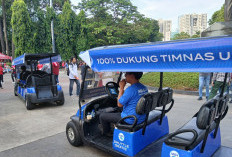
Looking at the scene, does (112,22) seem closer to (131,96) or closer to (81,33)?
(81,33)

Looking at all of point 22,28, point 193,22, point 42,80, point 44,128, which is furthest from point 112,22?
point 193,22

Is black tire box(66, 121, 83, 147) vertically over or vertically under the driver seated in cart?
under

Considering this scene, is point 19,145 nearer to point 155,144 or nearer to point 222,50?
point 155,144

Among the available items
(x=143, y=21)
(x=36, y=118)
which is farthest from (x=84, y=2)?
(x=36, y=118)

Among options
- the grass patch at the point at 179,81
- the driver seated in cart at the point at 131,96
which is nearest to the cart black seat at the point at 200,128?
the driver seated in cart at the point at 131,96

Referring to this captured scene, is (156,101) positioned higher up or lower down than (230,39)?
lower down

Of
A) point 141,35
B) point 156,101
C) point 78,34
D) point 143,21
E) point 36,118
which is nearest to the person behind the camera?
point 156,101

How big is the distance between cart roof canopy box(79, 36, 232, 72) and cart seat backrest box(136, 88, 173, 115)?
524mm

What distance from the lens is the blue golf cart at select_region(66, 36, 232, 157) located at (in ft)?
6.51

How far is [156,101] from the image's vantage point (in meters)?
3.06

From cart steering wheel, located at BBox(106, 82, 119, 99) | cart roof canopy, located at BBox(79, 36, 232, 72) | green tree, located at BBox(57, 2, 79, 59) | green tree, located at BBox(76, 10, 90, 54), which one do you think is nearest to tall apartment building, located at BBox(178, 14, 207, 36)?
green tree, located at BBox(76, 10, 90, 54)

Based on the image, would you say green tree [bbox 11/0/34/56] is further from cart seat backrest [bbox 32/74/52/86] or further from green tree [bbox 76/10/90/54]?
cart seat backrest [bbox 32/74/52/86]

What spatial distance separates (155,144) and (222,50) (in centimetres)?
202

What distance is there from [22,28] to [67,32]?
5.44m
